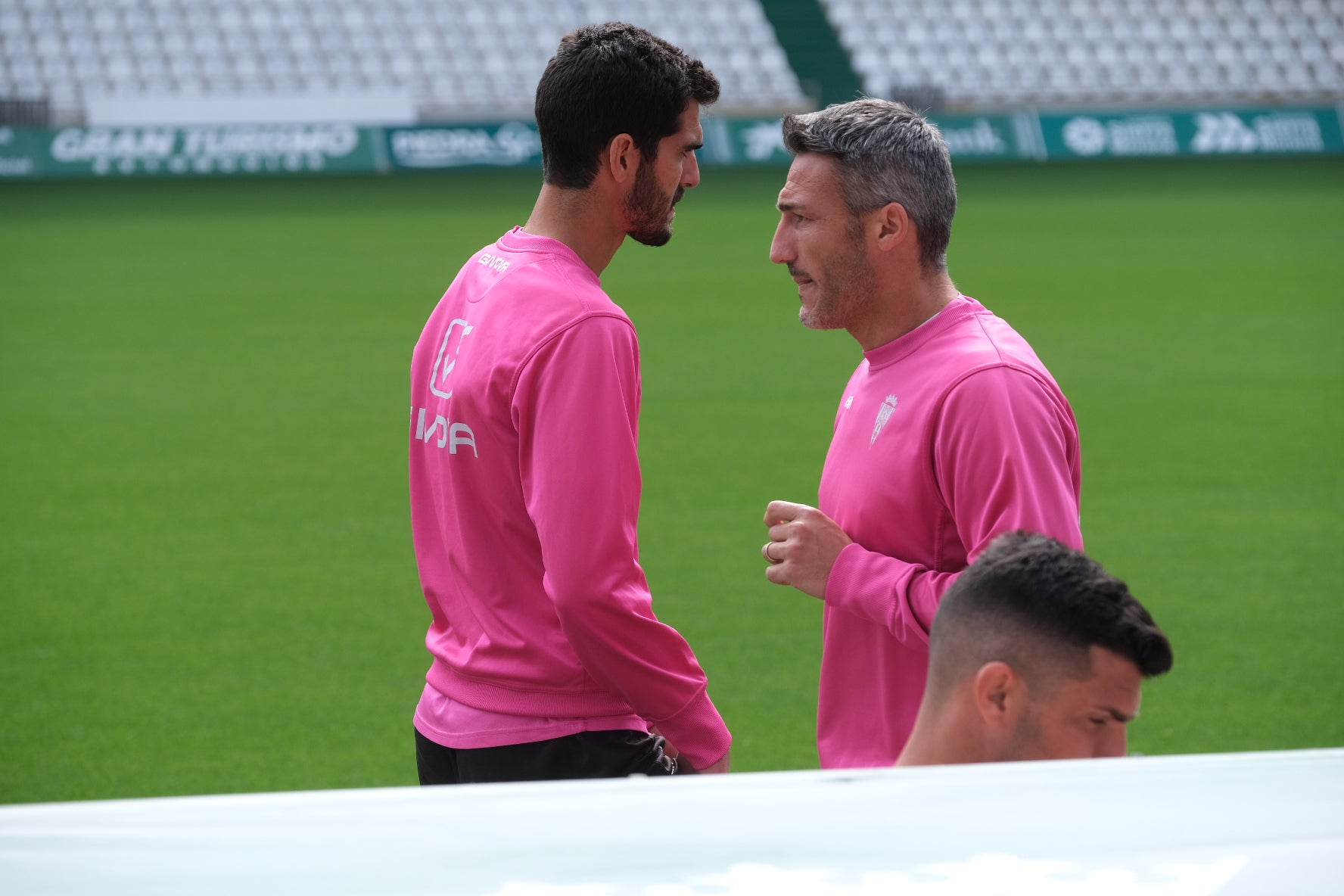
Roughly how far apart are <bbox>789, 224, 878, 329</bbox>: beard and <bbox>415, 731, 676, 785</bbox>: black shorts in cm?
78

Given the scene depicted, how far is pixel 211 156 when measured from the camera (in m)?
22.7

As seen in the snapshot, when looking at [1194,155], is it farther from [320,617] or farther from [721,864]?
[721,864]

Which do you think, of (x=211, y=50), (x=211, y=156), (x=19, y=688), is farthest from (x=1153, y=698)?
(x=211, y=50)

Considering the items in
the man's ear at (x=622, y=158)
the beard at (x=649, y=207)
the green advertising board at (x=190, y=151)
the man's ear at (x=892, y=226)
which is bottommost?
the green advertising board at (x=190, y=151)

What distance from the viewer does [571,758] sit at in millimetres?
2414

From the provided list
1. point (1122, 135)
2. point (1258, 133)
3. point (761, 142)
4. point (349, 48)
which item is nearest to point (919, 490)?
point (761, 142)

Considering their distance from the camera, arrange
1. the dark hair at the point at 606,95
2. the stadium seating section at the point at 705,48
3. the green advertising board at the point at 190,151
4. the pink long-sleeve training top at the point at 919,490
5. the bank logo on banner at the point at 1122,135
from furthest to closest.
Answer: the stadium seating section at the point at 705,48, the bank logo on banner at the point at 1122,135, the green advertising board at the point at 190,151, the dark hair at the point at 606,95, the pink long-sleeve training top at the point at 919,490

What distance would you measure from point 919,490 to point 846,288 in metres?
0.40

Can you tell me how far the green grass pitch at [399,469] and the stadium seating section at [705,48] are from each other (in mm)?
8934

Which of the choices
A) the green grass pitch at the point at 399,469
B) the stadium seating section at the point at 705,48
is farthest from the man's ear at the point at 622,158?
the stadium seating section at the point at 705,48

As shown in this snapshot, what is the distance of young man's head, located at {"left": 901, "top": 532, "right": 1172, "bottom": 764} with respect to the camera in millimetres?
1677

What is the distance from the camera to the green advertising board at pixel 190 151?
21.8 m

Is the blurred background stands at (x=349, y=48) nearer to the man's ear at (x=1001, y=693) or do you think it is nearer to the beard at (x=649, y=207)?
the beard at (x=649, y=207)

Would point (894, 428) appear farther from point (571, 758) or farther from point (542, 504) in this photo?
point (571, 758)
